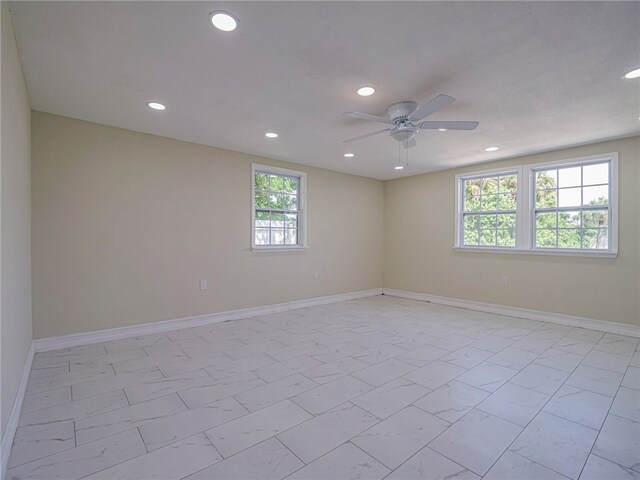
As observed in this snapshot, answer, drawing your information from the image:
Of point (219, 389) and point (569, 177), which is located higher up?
point (569, 177)

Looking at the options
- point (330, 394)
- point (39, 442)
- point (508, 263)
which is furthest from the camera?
point (508, 263)

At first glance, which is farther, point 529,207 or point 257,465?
point 529,207

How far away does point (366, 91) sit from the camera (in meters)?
2.76

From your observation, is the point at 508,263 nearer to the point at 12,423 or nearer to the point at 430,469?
the point at 430,469

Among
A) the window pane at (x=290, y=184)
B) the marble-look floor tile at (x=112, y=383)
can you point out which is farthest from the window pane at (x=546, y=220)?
the marble-look floor tile at (x=112, y=383)

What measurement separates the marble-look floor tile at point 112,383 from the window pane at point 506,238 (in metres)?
5.20

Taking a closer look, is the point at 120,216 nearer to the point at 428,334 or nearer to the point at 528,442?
the point at 428,334

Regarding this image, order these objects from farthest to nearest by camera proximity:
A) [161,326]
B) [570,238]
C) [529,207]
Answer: [529,207]
[570,238]
[161,326]

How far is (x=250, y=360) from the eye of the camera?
3.13m

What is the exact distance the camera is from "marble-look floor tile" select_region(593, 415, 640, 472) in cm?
178

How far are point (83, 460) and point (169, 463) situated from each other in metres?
0.48

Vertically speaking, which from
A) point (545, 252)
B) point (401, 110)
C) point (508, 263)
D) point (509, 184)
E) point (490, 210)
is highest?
point (401, 110)

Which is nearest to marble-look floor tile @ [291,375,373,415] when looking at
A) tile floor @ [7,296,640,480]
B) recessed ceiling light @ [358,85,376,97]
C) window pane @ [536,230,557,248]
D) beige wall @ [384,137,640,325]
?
tile floor @ [7,296,640,480]

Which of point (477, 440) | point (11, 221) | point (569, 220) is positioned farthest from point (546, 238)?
point (11, 221)
